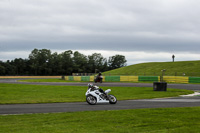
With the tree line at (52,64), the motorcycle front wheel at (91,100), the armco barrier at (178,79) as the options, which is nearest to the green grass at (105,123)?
the motorcycle front wheel at (91,100)

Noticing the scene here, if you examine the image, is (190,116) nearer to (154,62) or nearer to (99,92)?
(99,92)

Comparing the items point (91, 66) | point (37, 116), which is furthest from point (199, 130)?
point (91, 66)

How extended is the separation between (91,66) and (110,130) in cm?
14660

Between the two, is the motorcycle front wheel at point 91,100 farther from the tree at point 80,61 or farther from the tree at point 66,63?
the tree at point 80,61

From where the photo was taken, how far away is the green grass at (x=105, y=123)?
8.62 meters

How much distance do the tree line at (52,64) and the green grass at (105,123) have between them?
132 meters

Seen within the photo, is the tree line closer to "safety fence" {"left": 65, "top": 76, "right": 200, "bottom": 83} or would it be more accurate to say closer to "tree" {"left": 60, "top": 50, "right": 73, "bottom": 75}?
"tree" {"left": 60, "top": 50, "right": 73, "bottom": 75}

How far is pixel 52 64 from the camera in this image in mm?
147250

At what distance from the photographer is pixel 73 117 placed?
1116 cm

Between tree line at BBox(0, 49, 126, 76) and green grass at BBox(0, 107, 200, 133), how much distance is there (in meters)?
132

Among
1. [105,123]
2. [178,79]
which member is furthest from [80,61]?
[105,123]

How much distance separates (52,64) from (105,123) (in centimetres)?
13967

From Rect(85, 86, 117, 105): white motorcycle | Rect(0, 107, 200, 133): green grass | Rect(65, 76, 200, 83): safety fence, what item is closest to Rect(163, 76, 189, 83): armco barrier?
Rect(65, 76, 200, 83): safety fence

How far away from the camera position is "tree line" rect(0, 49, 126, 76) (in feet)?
475
